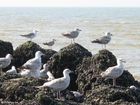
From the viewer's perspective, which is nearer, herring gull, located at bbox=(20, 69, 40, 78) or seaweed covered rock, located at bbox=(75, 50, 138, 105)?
seaweed covered rock, located at bbox=(75, 50, 138, 105)

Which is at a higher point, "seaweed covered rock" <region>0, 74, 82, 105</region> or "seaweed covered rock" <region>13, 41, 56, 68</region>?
"seaweed covered rock" <region>0, 74, 82, 105</region>

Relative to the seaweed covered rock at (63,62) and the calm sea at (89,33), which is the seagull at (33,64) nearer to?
the seaweed covered rock at (63,62)

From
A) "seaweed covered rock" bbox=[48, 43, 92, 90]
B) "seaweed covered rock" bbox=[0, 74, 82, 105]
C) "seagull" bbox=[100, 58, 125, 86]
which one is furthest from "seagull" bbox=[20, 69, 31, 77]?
"seaweed covered rock" bbox=[0, 74, 82, 105]

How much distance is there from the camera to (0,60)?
12.1m

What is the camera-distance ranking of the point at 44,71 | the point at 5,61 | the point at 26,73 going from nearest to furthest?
the point at 26,73
the point at 5,61
the point at 44,71

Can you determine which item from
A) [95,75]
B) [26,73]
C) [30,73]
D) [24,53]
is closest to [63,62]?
[30,73]

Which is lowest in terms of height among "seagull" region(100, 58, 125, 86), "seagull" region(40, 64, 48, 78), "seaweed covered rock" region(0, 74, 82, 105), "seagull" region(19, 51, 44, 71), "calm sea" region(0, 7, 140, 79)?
"calm sea" region(0, 7, 140, 79)

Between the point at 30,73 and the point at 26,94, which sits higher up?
the point at 26,94

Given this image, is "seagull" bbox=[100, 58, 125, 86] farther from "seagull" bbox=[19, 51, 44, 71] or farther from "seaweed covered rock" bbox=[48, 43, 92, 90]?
"seagull" bbox=[19, 51, 44, 71]

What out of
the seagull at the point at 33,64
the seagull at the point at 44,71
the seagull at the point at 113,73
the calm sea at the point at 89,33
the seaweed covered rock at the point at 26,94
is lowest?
the calm sea at the point at 89,33

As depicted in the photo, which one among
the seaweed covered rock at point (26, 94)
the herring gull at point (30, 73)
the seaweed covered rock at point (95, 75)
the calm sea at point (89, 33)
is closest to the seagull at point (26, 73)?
the herring gull at point (30, 73)

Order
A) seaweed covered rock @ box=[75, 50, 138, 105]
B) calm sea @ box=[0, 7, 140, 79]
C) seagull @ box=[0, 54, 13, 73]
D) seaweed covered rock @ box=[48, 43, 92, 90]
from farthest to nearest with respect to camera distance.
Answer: calm sea @ box=[0, 7, 140, 79]
seagull @ box=[0, 54, 13, 73]
seaweed covered rock @ box=[48, 43, 92, 90]
seaweed covered rock @ box=[75, 50, 138, 105]

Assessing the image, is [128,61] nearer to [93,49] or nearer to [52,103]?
[93,49]

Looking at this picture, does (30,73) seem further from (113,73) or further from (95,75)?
(113,73)
